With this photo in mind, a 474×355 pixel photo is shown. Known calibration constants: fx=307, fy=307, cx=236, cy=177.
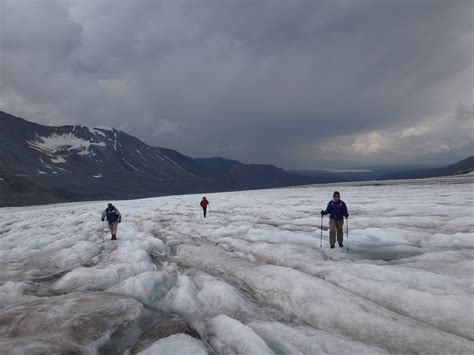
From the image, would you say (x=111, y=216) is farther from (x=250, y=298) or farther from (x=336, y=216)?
(x=336, y=216)

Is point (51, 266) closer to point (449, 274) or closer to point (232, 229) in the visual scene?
point (232, 229)

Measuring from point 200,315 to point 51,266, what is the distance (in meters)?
8.65

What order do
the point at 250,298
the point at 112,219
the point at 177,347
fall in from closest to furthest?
1. the point at 177,347
2. the point at 250,298
3. the point at 112,219

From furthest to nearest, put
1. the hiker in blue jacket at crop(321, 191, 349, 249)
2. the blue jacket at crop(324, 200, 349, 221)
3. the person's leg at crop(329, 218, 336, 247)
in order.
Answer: the blue jacket at crop(324, 200, 349, 221) → the hiker in blue jacket at crop(321, 191, 349, 249) → the person's leg at crop(329, 218, 336, 247)

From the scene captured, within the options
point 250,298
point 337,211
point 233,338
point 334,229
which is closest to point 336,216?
point 337,211

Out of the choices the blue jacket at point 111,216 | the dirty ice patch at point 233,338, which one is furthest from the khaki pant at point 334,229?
the blue jacket at point 111,216

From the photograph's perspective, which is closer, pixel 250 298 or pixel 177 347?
pixel 177 347

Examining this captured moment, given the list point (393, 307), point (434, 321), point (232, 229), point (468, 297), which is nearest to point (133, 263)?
point (232, 229)

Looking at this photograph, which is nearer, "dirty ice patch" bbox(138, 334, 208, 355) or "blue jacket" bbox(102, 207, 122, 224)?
"dirty ice patch" bbox(138, 334, 208, 355)

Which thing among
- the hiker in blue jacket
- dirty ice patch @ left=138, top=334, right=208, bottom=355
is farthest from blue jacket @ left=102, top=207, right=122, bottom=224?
dirty ice patch @ left=138, top=334, right=208, bottom=355

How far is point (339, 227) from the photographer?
13.9m

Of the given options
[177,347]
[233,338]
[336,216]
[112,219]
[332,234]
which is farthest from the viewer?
[112,219]

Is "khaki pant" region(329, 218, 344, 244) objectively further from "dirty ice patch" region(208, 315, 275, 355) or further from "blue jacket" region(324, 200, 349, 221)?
"dirty ice patch" region(208, 315, 275, 355)

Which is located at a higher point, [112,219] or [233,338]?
[112,219]
